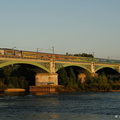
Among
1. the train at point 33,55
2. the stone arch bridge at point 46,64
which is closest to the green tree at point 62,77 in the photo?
the stone arch bridge at point 46,64

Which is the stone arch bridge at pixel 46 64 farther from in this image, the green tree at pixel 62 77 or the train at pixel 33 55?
the green tree at pixel 62 77

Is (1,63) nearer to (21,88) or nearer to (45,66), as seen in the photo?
(45,66)

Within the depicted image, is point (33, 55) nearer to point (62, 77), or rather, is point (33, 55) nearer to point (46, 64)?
point (46, 64)

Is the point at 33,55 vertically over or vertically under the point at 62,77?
over

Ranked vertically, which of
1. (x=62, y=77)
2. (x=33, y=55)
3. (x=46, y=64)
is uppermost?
(x=33, y=55)

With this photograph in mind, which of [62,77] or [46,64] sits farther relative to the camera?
[62,77]

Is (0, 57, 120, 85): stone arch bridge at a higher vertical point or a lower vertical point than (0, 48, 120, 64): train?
lower

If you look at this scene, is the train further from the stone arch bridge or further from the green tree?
the green tree

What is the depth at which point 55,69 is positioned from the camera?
107812 millimetres

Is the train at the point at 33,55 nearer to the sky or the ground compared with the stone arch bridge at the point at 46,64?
nearer to the sky

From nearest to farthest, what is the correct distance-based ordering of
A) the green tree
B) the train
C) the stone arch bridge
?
the stone arch bridge
the train
the green tree

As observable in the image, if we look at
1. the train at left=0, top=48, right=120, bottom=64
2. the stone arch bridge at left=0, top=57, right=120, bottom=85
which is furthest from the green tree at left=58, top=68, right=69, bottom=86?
the train at left=0, top=48, right=120, bottom=64

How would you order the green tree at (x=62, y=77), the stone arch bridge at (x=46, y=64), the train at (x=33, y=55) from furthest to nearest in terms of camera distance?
the green tree at (x=62, y=77)
the train at (x=33, y=55)
the stone arch bridge at (x=46, y=64)

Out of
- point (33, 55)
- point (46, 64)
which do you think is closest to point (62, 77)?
point (46, 64)
